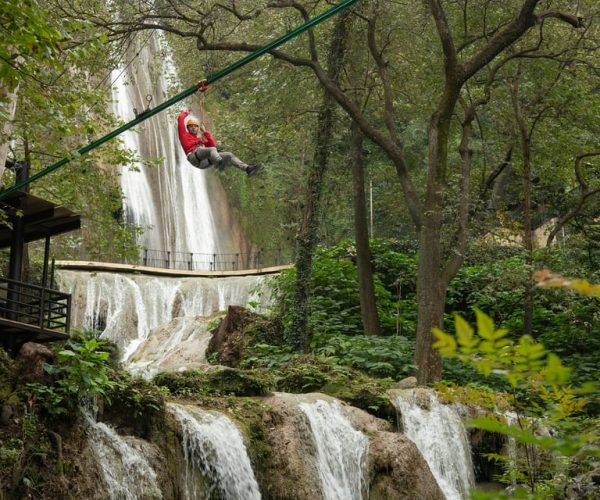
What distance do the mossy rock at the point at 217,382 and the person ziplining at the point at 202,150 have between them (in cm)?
334

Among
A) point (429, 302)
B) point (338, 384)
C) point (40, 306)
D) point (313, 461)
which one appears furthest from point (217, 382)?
point (429, 302)

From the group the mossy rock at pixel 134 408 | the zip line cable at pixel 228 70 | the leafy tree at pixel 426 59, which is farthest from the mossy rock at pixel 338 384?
the zip line cable at pixel 228 70

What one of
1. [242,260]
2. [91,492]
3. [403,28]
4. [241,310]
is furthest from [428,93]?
[242,260]

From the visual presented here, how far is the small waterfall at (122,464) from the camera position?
30.2ft

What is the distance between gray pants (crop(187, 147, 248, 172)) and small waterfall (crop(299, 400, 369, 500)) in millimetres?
3767

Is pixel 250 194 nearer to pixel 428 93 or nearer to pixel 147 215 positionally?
pixel 147 215

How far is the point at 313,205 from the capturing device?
20016 mm

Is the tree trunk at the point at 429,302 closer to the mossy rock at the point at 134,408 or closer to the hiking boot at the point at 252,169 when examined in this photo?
the hiking boot at the point at 252,169

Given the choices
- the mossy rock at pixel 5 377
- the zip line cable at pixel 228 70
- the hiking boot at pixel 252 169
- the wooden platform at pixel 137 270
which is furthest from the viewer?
the wooden platform at pixel 137 270

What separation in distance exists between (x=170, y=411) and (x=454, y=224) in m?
9.36

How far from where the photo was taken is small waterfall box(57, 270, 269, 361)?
25.3 meters

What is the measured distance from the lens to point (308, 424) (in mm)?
11938

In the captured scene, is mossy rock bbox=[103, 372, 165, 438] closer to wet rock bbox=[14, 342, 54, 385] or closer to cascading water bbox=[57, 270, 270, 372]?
wet rock bbox=[14, 342, 54, 385]

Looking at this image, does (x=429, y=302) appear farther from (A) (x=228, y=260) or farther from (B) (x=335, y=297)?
(A) (x=228, y=260)
